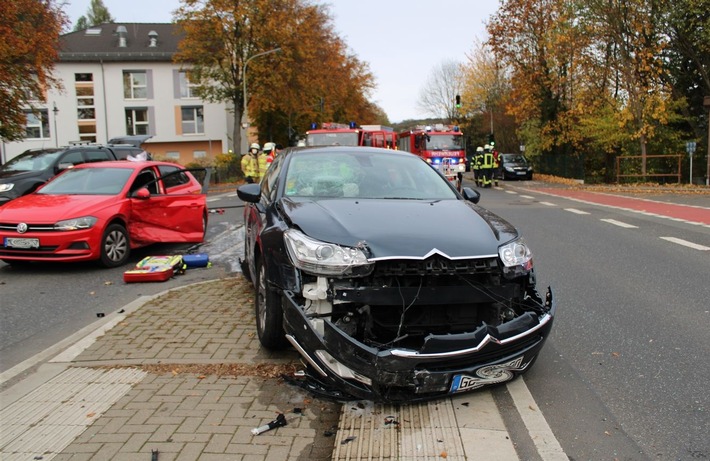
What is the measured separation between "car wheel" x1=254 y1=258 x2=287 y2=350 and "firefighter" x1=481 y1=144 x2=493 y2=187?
25142 millimetres

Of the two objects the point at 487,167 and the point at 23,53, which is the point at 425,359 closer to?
the point at 23,53

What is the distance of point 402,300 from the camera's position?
3.71 metres

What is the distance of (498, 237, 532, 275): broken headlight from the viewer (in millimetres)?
3953

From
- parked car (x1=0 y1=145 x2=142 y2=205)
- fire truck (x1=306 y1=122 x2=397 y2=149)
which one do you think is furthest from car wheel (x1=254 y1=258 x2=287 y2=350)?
fire truck (x1=306 y1=122 x2=397 y2=149)

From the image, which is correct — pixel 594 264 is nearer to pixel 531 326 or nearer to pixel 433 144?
pixel 531 326

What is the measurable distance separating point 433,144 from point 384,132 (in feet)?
11.7

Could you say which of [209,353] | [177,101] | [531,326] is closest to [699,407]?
[531,326]

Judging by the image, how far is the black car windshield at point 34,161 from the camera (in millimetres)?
14562

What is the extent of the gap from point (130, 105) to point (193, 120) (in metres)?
5.50

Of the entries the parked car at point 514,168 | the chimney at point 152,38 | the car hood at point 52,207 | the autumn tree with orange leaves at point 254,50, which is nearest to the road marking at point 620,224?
the car hood at point 52,207

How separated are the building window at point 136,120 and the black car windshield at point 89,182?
156ft

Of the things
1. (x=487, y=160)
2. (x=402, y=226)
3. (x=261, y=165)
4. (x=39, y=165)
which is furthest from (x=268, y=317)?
(x=487, y=160)

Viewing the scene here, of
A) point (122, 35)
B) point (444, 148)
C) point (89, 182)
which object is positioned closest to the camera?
point (89, 182)

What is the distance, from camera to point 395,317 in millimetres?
3791
